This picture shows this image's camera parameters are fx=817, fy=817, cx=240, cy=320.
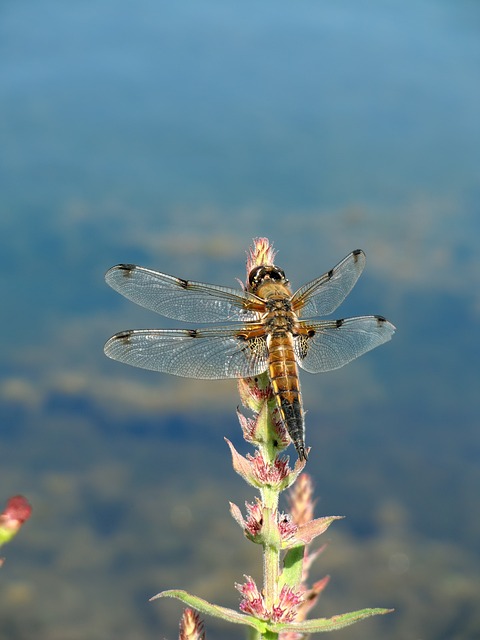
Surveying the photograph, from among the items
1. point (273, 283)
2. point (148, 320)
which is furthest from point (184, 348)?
point (148, 320)

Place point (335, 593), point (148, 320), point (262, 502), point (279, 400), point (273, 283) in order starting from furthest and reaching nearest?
point (148, 320) < point (335, 593) < point (273, 283) < point (279, 400) < point (262, 502)

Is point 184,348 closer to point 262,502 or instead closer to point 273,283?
point 273,283

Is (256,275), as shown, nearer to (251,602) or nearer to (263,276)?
(263,276)

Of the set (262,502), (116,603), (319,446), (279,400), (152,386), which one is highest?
(152,386)

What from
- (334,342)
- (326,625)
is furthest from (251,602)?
(334,342)

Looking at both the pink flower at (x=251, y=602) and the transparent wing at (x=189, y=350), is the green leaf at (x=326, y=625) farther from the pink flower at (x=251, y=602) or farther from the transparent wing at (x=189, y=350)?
the transparent wing at (x=189, y=350)

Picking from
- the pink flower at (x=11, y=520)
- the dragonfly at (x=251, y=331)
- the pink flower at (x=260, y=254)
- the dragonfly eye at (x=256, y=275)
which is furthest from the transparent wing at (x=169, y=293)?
the pink flower at (x=11, y=520)
